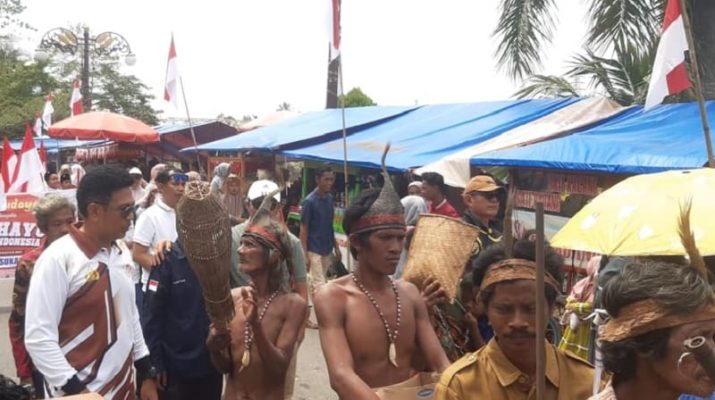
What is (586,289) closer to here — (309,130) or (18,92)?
(309,130)

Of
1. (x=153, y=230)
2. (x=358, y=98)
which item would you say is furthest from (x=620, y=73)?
(x=358, y=98)

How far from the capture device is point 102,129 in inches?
599

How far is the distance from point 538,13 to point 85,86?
834 inches

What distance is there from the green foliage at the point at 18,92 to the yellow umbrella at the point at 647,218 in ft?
103

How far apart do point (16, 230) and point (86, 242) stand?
22.3ft

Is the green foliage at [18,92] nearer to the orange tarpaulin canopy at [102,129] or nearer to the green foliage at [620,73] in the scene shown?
the orange tarpaulin canopy at [102,129]

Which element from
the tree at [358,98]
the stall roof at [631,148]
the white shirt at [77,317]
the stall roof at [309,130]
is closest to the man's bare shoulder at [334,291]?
the white shirt at [77,317]

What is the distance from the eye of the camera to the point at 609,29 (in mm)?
10594

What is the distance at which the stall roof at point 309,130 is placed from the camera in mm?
14531

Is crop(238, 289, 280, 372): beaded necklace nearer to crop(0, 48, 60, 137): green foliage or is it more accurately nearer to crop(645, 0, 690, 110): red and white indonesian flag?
crop(645, 0, 690, 110): red and white indonesian flag

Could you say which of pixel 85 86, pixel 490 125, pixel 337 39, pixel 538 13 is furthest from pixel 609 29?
pixel 85 86

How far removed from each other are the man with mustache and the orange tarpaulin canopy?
13773mm

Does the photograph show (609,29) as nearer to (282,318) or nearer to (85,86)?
(282,318)

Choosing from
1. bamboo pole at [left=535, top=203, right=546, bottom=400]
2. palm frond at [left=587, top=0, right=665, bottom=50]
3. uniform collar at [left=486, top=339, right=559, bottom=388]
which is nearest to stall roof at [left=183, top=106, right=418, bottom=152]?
palm frond at [left=587, top=0, right=665, bottom=50]
